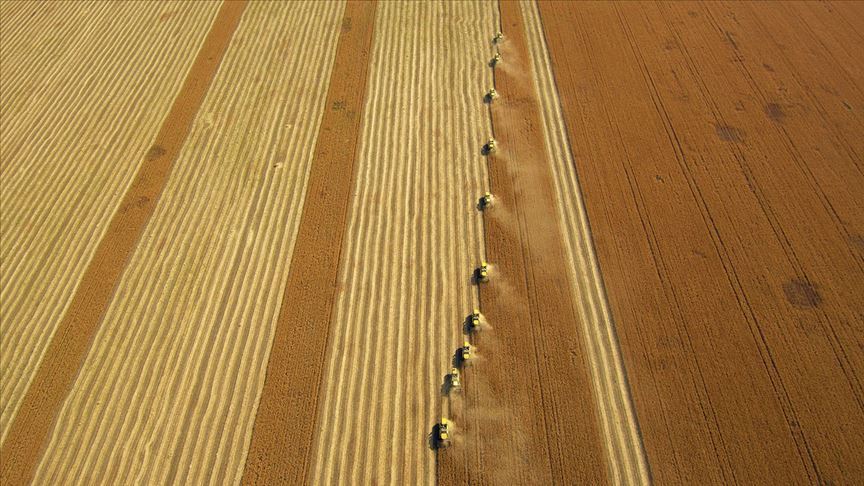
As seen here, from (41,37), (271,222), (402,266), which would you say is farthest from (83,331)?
(41,37)

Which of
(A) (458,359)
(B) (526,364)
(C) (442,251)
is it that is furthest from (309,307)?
(B) (526,364)

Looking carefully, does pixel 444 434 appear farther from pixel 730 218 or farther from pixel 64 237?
pixel 64 237

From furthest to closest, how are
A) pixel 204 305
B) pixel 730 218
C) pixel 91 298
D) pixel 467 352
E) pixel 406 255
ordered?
1. pixel 730 218
2. pixel 406 255
3. pixel 91 298
4. pixel 204 305
5. pixel 467 352

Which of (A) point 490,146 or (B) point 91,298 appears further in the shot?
(A) point 490,146

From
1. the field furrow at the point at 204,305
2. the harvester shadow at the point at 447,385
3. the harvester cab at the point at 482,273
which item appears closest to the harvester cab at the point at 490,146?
the harvester cab at the point at 482,273

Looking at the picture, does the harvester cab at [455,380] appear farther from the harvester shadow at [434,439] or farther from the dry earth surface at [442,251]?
the harvester shadow at [434,439]

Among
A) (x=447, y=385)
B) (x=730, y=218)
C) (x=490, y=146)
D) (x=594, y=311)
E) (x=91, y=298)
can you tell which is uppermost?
(x=490, y=146)

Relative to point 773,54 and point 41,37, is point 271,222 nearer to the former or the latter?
point 41,37

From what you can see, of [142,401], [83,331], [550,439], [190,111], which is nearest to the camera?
[550,439]
